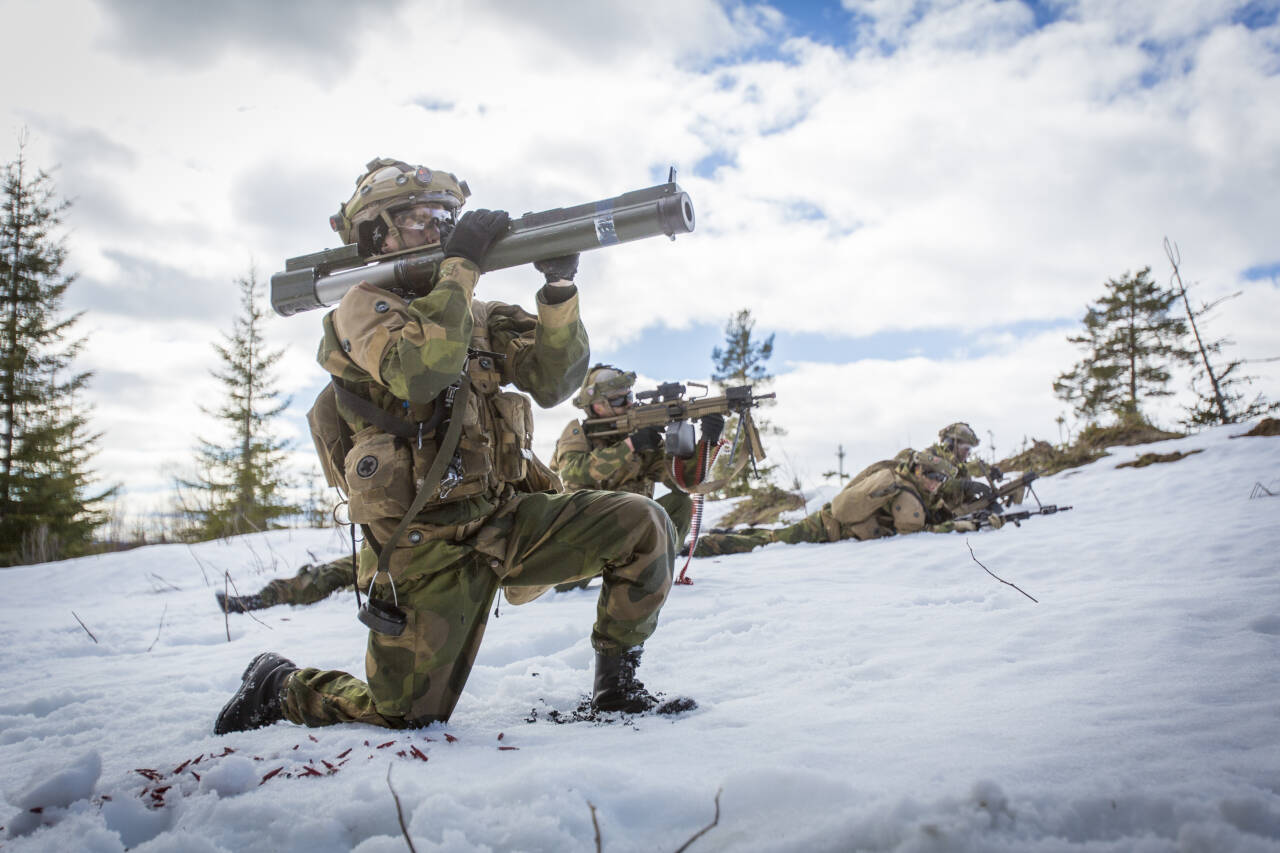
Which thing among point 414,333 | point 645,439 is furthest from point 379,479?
point 645,439

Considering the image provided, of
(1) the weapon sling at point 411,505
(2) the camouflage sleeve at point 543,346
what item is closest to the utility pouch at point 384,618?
(1) the weapon sling at point 411,505

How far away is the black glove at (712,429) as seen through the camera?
5.72 meters

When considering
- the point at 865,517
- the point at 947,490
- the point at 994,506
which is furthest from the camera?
the point at 947,490

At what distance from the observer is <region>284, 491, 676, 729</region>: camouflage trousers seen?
91.1 inches

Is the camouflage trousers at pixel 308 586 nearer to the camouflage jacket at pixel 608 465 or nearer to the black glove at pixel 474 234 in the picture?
the camouflage jacket at pixel 608 465

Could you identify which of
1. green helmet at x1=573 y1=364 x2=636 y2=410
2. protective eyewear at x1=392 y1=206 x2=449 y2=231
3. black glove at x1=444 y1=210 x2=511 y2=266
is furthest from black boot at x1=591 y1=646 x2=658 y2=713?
green helmet at x1=573 y1=364 x2=636 y2=410

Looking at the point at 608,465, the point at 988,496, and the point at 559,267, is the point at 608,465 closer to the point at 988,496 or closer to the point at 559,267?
the point at 559,267

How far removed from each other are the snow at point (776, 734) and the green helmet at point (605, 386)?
2.34 m

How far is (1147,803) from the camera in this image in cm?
115

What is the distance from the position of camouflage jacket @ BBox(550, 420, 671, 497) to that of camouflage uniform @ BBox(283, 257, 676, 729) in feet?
10.3

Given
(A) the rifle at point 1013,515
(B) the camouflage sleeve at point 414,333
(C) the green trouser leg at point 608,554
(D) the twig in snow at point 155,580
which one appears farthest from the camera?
(D) the twig in snow at point 155,580

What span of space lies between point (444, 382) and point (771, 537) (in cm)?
619

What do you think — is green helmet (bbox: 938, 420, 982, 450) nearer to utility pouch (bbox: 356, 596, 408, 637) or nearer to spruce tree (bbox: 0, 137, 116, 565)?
utility pouch (bbox: 356, 596, 408, 637)

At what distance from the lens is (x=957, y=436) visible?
26.6 ft
